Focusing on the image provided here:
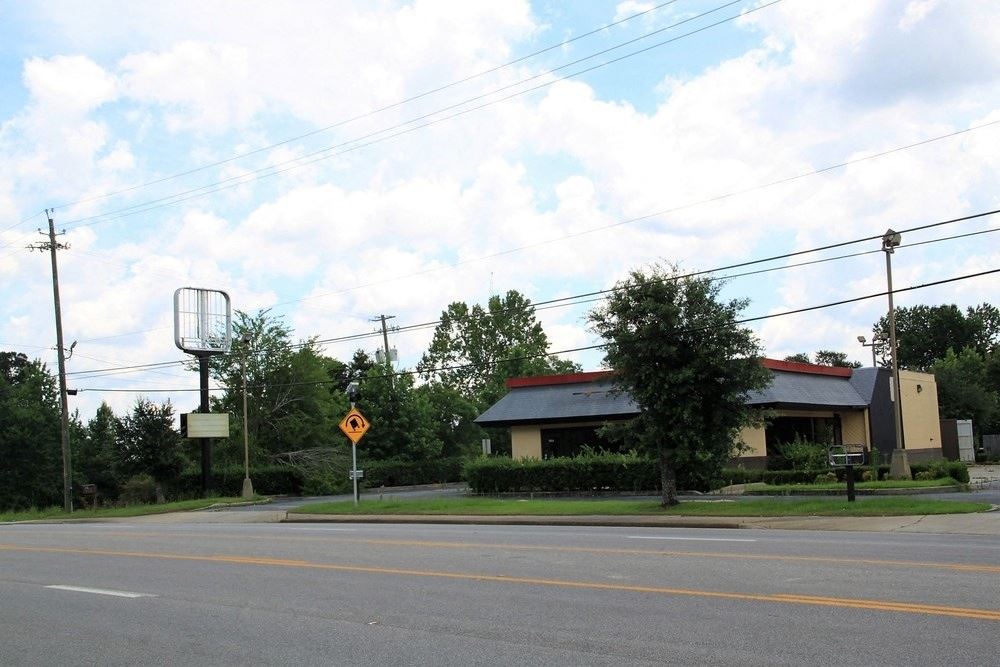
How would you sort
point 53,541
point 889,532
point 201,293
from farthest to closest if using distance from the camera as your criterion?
point 201,293
point 53,541
point 889,532

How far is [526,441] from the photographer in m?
43.5

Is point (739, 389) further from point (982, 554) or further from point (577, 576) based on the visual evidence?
point (577, 576)

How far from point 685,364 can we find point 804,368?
21.1m

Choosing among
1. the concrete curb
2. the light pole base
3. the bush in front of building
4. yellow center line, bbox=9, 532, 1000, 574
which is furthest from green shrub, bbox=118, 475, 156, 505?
the light pole base

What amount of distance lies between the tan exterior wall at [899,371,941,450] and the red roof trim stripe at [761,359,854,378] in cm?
269

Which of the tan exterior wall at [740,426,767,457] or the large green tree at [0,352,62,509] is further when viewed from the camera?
the large green tree at [0,352,62,509]

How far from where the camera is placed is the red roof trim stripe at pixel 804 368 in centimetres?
4078

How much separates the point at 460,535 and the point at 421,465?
129 feet

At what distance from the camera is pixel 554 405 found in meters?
42.8

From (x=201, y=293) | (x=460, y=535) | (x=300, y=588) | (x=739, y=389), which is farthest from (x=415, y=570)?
(x=201, y=293)

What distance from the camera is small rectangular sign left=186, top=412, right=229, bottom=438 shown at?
4622 cm

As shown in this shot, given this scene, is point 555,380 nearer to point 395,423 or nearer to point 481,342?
point 395,423

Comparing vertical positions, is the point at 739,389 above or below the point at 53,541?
above

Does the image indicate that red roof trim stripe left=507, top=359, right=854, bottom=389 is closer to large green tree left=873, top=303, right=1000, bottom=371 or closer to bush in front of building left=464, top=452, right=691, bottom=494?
bush in front of building left=464, top=452, right=691, bottom=494
